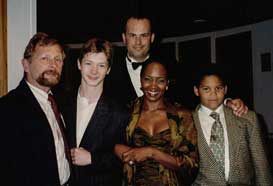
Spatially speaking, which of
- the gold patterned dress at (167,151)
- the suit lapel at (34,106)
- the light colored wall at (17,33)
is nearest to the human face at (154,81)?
the gold patterned dress at (167,151)

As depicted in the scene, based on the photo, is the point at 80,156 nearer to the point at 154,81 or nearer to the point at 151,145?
the point at 151,145

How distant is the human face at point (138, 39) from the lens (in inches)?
84.4

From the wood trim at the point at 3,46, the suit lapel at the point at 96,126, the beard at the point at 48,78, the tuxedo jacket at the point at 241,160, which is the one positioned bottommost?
the tuxedo jacket at the point at 241,160

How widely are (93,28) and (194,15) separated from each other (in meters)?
1.65

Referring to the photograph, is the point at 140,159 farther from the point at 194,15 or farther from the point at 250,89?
the point at 250,89

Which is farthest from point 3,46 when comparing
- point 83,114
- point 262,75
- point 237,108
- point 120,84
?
point 262,75

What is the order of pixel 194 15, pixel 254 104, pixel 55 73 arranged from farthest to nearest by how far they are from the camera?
pixel 254 104 → pixel 194 15 → pixel 55 73

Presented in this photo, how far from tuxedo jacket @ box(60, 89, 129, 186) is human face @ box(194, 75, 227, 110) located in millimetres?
437

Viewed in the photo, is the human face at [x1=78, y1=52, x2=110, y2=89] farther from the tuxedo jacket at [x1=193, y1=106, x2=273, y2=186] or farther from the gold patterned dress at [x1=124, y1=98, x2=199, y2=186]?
the tuxedo jacket at [x1=193, y1=106, x2=273, y2=186]

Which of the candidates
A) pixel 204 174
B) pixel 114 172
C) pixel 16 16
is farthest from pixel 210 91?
pixel 16 16

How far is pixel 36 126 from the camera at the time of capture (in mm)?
1607

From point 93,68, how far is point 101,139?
1.16ft

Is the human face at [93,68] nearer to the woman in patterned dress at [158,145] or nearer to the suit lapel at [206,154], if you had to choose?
the woman in patterned dress at [158,145]

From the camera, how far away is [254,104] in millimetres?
5711
